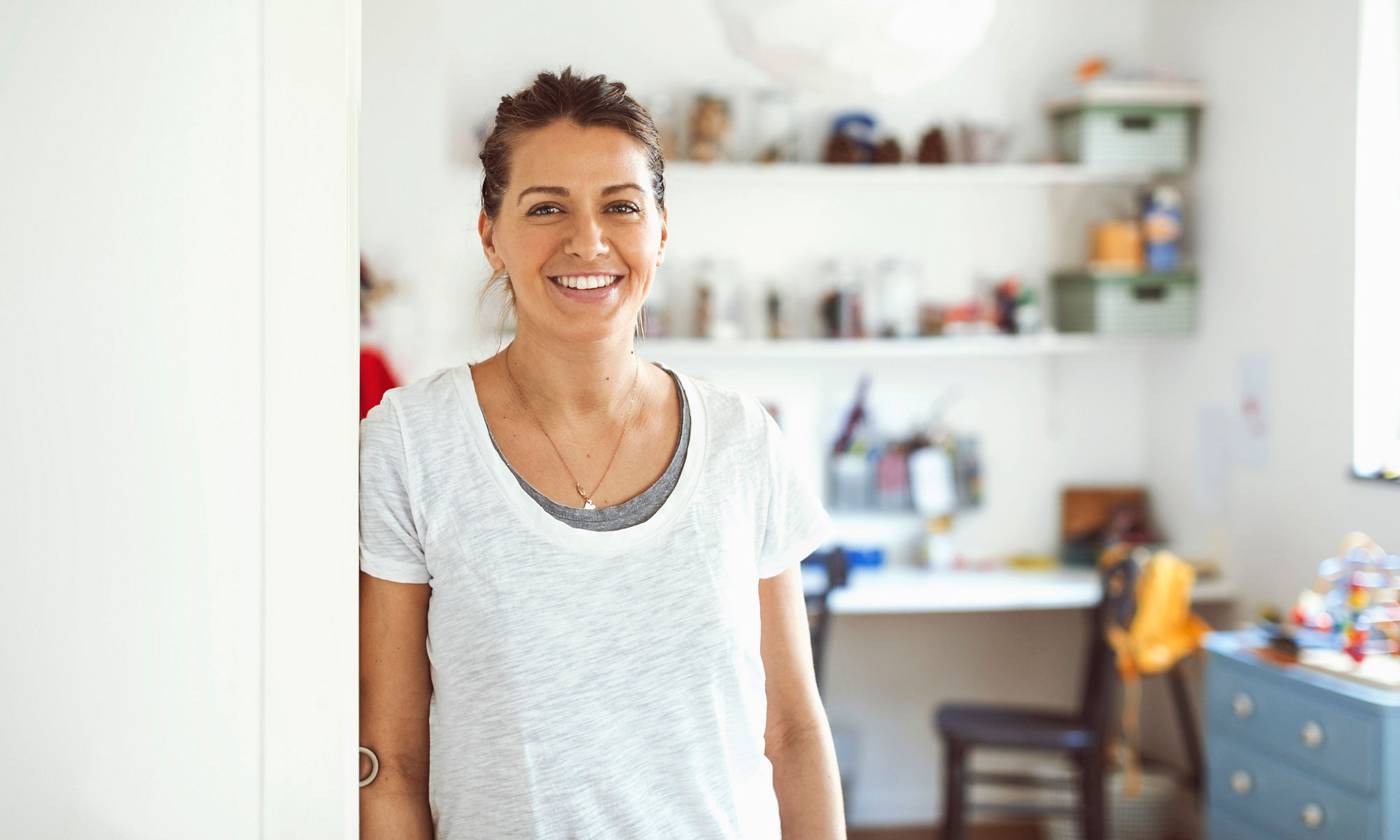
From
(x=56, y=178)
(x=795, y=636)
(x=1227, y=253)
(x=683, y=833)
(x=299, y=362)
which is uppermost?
(x=1227, y=253)

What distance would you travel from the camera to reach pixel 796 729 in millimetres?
1231

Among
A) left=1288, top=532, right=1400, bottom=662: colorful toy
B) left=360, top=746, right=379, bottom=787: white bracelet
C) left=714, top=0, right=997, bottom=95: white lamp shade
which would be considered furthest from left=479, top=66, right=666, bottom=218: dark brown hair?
left=1288, top=532, right=1400, bottom=662: colorful toy

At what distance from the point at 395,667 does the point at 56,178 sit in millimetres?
481

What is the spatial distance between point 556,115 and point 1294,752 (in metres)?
2.22

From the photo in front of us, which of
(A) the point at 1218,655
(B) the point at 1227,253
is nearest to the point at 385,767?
(A) the point at 1218,655

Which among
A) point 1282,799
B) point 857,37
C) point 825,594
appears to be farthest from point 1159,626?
point 857,37

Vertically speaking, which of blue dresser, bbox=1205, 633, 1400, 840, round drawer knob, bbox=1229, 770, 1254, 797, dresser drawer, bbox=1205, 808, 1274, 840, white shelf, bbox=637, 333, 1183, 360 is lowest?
dresser drawer, bbox=1205, 808, 1274, 840

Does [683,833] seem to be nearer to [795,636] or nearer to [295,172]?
[795,636]

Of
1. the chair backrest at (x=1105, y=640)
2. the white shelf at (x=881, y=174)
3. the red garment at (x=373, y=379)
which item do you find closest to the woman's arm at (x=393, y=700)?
the red garment at (x=373, y=379)

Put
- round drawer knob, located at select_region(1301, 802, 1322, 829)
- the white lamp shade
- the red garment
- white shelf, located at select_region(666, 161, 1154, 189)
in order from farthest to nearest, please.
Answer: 1. white shelf, located at select_region(666, 161, 1154, 189)
2. the red garment
3. round drawer knob, located at select_region(1301, 802, 1322, 829)
4. the white lamp shade

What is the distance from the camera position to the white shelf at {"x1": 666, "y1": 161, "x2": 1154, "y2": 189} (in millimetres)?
3520

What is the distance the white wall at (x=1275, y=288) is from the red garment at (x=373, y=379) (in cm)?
245

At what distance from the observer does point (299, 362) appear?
0.92m

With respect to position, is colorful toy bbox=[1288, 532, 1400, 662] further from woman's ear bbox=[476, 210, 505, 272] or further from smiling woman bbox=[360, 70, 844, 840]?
woman's ear bbox=[476, 210, 505, 272]
